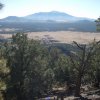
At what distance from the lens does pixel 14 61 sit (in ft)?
156

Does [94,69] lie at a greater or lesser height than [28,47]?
lesser

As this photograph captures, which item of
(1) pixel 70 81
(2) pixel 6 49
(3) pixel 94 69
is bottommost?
(1) pixel 70 81

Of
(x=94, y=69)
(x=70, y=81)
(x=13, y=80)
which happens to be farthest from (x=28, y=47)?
(x=70, y=81)

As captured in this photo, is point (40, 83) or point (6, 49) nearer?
point (6, 49)

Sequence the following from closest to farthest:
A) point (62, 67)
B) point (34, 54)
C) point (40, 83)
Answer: point (34, 54)
point (40, 83)
point (62, 67)

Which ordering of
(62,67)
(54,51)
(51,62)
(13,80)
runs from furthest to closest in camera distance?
(54,51) < (51,62) < (62,67) < (13,80)

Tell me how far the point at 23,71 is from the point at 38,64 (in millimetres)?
4272

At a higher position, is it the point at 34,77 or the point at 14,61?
the point at 14,61

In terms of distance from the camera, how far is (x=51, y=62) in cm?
7662

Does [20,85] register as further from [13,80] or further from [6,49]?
[6,49]

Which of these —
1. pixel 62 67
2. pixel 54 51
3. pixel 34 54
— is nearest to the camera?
pixel 34 54

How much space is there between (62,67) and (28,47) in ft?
51.6

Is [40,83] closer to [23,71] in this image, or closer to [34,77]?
[34,77]

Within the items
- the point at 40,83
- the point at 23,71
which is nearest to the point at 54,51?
the point at 40,83
